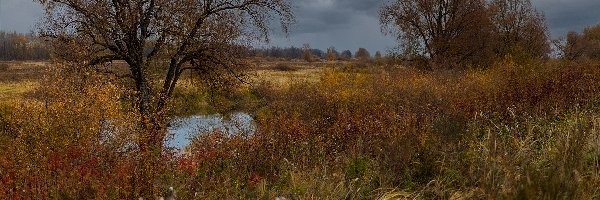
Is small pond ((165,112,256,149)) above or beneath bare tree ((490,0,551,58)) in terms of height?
beneath

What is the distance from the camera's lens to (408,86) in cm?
2175

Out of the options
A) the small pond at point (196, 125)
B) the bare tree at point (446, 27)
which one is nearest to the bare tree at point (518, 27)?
the bare tree at point (446, 27)

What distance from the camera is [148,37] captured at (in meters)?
15.5

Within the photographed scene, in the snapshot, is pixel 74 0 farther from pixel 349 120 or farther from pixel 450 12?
pixel 450 12

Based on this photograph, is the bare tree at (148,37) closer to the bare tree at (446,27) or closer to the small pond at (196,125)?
the small pond at (196,125)

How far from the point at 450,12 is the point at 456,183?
2827 centimetres

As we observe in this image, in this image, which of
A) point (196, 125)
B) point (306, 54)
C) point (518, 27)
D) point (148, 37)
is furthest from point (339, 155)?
point (306, 54)

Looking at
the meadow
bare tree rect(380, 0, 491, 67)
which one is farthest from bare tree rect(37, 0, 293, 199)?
bare tree rect(380, 0, 491, 67)

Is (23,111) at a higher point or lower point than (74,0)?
lower

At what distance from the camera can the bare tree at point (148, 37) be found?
14.6m

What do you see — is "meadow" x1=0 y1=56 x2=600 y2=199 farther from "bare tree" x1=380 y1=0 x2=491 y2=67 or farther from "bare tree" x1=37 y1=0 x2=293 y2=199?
"bare tree" x1=380 y1=0 x2=491 y2=67

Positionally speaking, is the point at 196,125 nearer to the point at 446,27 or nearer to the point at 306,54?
the point at 446,27

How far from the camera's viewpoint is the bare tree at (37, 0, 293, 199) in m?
14.6

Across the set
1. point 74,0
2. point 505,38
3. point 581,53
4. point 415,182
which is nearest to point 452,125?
point 415,182
